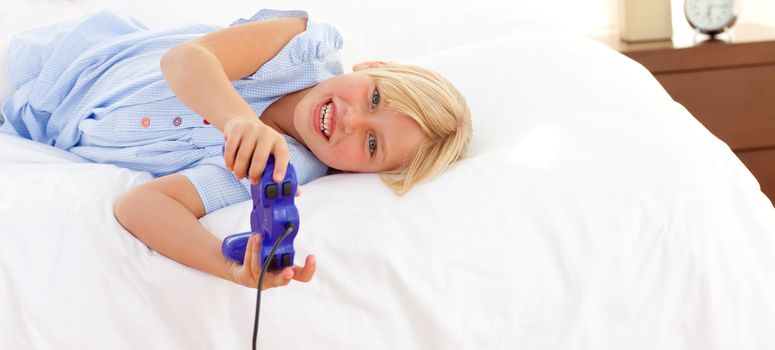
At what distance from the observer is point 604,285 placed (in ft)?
3.50

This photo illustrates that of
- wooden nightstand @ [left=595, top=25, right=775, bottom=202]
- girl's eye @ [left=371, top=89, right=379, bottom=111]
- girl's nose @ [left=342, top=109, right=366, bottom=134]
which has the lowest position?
wooden nightstand @ [left=595, top=25, right=775, bottom=202]

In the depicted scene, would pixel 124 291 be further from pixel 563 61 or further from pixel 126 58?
pixel 563 61

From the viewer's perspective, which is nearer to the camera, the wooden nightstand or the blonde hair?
the blonde hair

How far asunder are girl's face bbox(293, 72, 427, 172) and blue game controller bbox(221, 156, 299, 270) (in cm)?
35

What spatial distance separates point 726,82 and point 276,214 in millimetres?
1530

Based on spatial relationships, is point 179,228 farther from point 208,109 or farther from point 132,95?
point 132,95

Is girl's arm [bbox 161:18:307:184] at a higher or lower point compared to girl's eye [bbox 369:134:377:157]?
higher

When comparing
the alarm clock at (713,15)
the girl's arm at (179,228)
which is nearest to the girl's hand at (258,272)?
the girl's arm at (179,228)

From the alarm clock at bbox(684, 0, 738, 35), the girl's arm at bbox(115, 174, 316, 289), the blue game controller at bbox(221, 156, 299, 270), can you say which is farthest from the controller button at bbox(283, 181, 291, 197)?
the alarm clock at bbox(684, 0, 738, 35)

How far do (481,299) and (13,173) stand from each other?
2.05 feet

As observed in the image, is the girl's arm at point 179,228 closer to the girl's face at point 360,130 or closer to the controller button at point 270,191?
the controller button at point 270,191

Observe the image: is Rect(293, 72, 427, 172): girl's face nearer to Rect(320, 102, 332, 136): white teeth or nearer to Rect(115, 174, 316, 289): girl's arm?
Rect(320, 102, 332, 136): white teeth

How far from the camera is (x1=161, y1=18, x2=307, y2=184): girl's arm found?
0.87m

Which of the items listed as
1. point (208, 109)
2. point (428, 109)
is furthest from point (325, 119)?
point (208, 109)
